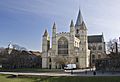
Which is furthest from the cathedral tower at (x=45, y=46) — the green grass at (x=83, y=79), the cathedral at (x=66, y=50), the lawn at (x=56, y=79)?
the green grass at (x=83, y=79)

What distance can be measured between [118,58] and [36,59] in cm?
5064

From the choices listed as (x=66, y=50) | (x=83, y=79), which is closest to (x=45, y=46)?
(x=66, y=50)

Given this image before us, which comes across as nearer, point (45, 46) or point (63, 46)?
point (63, 46)

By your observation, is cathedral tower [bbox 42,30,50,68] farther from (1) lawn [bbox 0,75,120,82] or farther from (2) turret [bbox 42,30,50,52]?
(1) lawn [bbox 0,75,120,82]

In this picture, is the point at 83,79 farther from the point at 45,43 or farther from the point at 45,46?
the point at 45,43

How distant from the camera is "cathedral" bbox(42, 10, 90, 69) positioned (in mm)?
84312

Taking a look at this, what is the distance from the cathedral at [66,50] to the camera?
84312 mm

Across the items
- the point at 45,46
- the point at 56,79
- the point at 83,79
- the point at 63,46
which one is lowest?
the point at 56,79

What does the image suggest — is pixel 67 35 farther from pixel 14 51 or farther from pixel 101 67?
pixel 101 67

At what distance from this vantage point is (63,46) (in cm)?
8806

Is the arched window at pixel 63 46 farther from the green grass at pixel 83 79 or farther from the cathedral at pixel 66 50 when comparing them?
the green grass at pixel 83 79

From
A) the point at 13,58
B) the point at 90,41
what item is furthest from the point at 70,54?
the point at 90,41

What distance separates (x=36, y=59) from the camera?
9888 cm

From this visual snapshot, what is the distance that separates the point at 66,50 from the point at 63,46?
7.34 feet
